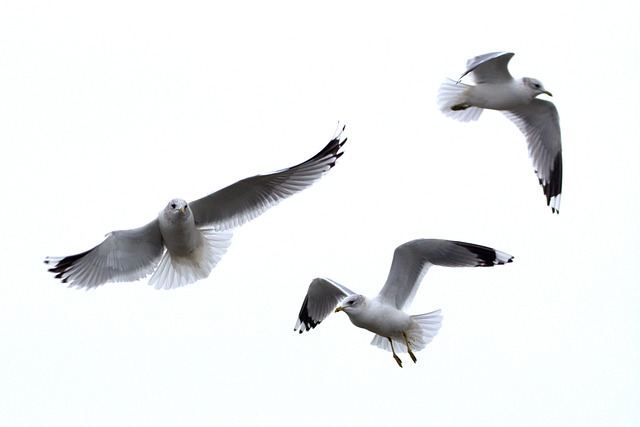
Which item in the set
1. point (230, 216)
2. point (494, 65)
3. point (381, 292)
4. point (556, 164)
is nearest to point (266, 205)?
point (230, 216)

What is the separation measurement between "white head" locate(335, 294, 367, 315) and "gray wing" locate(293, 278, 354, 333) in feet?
2.91

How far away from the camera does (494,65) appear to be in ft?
28.1

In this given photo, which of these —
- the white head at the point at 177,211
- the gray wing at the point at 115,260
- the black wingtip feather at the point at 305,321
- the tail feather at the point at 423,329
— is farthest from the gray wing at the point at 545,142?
the gray wing at the point at 115,260

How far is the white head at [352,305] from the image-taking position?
763cm

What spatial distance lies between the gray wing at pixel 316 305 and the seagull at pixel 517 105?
1.70 m

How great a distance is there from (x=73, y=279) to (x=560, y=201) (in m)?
3.87

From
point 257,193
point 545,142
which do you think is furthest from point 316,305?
point 545,142

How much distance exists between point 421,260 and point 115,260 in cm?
195

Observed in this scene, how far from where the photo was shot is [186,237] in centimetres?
766

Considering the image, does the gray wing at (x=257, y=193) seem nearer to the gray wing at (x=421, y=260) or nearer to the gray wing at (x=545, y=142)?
the gray wing at (x=421, y=260)

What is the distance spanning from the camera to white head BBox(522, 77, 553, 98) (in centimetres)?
870

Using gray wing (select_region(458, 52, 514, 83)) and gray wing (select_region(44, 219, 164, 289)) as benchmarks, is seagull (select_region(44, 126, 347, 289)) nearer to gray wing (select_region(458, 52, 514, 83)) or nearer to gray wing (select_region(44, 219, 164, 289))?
gray wing (select_region(44, 219, 164, 289))

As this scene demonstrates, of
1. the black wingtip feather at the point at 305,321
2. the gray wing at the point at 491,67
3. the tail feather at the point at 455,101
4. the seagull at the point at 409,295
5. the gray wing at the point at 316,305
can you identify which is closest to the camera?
the seagull at the point at 409,295

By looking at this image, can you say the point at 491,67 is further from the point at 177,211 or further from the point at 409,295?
the point at 177,211
